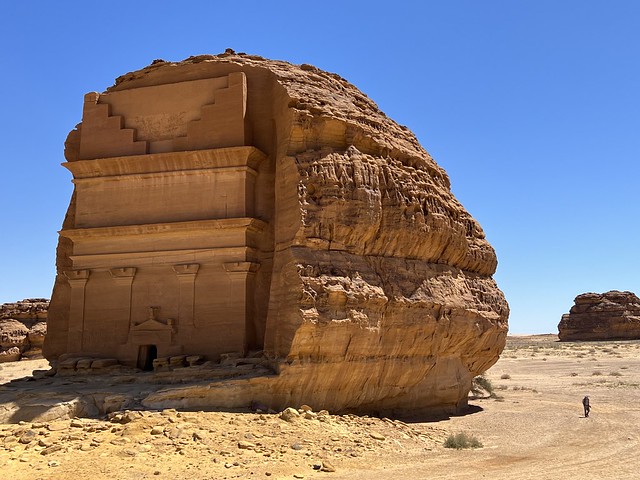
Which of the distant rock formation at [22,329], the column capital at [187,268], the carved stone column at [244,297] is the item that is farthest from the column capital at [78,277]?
the distant rock formation at [22,329]

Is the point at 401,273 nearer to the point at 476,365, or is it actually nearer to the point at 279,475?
the point at 476,365

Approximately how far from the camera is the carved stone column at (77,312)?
54.1 feet

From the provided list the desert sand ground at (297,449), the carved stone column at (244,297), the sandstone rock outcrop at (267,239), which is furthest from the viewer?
the carved stone column at (244,297)

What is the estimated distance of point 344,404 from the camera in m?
15.1

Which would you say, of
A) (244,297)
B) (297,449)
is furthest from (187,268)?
(297,449)

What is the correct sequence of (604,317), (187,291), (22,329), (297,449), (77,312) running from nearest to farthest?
1. (297,449)
2. (187,291)
3. (77,312)
4. (22,329)
5. (604,317)

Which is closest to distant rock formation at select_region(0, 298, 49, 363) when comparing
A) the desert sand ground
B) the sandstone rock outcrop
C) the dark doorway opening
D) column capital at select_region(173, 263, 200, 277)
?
the sandstone rock outcrop

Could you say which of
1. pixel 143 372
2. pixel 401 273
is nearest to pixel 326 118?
pixel 401 273

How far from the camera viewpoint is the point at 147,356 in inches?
633

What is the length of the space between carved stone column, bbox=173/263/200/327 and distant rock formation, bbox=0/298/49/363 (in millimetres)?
28317

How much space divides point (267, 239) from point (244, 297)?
169 cm

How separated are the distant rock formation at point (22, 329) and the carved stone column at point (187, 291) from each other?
28317 mm

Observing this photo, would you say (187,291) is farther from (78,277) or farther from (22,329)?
(22,329)

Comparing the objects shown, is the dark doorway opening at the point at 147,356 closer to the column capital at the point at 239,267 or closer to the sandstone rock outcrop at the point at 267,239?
the sandstone rock outcrop at the point at 267,239
